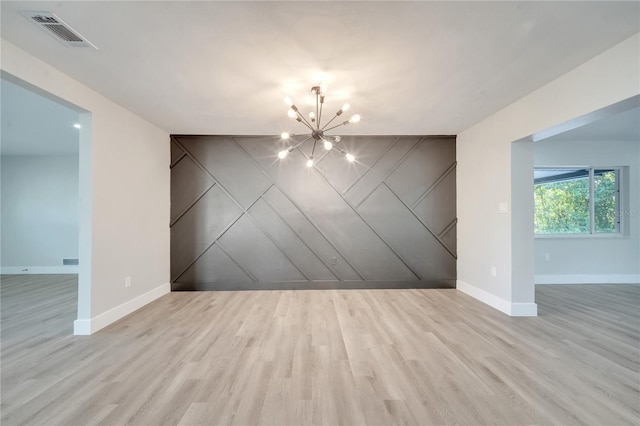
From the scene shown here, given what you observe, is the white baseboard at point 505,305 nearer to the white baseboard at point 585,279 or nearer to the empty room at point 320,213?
the empty room at point 320,213

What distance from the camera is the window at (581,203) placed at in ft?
15.9

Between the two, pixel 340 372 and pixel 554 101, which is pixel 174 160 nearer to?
pixel 340 372

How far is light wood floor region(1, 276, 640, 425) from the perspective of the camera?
158 centimetres

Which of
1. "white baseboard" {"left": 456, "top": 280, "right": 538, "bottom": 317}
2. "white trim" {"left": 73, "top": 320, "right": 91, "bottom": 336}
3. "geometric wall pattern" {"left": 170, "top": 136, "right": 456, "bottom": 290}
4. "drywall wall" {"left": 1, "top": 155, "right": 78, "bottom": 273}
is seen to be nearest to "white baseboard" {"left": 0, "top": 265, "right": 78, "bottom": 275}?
"drywall wall" {"left": 1, "top": 155, "right": 78, "bottom": 273}

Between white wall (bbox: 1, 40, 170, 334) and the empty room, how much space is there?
0.03m

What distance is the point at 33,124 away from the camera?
3.94 m

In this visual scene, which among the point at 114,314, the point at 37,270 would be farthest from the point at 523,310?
the point at 37,270

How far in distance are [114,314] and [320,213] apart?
307cm

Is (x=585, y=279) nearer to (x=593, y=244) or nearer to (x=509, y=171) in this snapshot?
(x=593, y=244)

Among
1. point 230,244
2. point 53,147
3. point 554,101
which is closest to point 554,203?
point 554,101

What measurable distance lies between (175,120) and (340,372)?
3.79m

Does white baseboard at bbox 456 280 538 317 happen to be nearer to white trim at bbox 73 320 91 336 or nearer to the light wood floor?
the light wood floor

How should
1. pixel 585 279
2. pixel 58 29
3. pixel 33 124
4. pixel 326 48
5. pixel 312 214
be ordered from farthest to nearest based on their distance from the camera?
pixel 585 279, pixel 312 214, pixel 33 124, pixel 326 48, pixel 58 29

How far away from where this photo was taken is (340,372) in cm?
197
